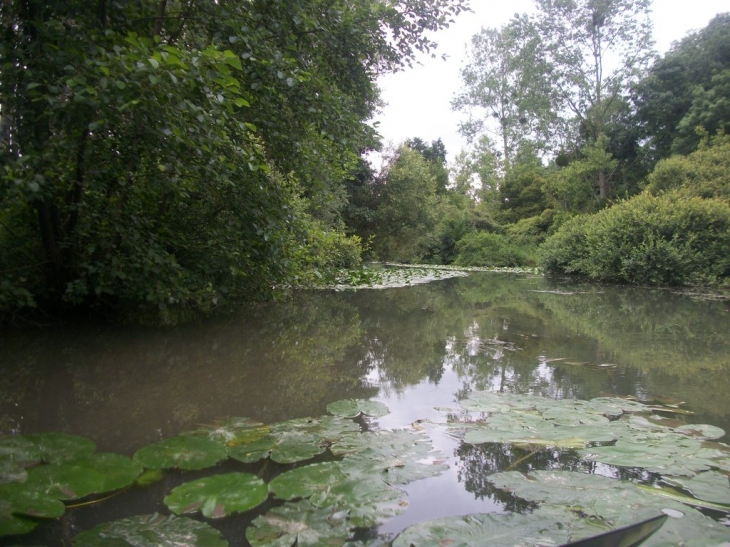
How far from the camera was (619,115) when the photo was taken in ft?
79.7

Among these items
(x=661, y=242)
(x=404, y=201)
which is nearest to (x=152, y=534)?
(x=661, y=242)

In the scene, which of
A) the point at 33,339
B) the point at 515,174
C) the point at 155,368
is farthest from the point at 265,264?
the point at 515,174

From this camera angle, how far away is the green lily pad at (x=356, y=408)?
2926mm

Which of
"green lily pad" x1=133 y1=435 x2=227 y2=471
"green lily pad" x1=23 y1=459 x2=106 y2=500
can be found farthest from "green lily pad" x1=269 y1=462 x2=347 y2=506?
"green lily pad" x1=23 y1=459 x2=106 y2=500

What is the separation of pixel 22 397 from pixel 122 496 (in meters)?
1.82

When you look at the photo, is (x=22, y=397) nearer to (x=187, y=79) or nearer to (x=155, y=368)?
(x=155, y=368)

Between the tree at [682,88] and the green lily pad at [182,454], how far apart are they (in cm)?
2275

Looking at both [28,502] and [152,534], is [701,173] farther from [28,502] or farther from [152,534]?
[28,502]

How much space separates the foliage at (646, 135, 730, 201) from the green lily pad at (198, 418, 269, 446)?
14497mm

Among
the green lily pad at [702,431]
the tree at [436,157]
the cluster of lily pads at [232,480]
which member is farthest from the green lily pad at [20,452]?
the tree at [436,157]

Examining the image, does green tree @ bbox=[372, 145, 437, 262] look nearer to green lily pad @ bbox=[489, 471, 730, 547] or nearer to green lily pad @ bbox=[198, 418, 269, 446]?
green lily pad @ bbox=[198, 418, 269, 446]

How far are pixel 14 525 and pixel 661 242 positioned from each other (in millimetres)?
13520

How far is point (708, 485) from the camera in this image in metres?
1.95

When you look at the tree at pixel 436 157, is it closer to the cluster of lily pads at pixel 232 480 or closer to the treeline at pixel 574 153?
the treeline at pixel 574 153
